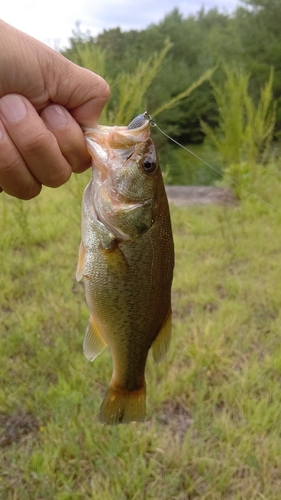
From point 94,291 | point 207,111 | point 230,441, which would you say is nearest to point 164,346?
point 94,291

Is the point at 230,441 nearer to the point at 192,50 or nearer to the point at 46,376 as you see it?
the point at 46,376

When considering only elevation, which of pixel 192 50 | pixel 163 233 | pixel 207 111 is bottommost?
pixel 207 111

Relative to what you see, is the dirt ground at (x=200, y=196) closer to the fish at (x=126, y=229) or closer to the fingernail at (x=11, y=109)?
the fish at (x=126, y=229)

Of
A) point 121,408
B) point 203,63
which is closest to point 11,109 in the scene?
point 121,408

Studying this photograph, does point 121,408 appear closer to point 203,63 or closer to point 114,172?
point 114,172

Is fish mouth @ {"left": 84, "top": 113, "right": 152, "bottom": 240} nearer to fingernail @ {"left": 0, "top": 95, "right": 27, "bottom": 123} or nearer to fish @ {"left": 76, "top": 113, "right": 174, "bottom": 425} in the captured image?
fish @ {"left": 76, "top": 113, "right": 174, "bottom": 425}

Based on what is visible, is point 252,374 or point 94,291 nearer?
point 94,291
